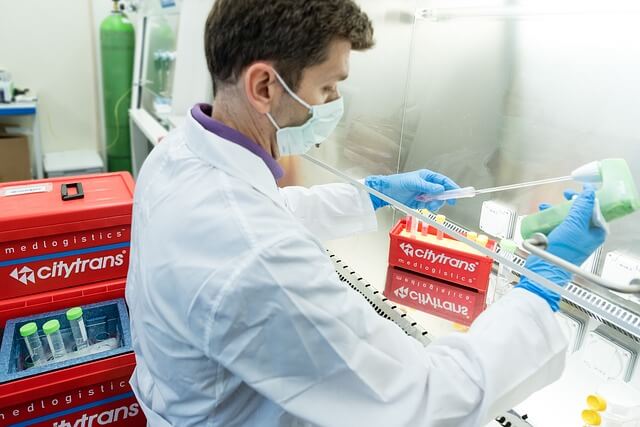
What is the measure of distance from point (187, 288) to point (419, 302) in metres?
0.59

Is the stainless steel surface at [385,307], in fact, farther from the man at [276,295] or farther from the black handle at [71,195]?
the black handle at [71,195]

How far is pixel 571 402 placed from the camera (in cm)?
83

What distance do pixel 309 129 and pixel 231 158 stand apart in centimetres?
16

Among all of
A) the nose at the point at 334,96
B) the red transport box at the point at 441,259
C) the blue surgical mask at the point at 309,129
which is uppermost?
the nose at the point at 334,96

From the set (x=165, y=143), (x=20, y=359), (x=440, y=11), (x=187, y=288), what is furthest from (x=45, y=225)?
(x=440, y=11)

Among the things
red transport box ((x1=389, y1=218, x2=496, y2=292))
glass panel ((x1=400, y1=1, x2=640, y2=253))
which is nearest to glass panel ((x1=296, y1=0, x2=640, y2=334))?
glass panel ((x1=400, y1=1, x2=640, y2=253))

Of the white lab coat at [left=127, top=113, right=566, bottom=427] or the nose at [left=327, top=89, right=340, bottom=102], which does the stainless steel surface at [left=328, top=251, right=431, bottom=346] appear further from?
the nose at [left=327, top=89, right=340, bottom=102]

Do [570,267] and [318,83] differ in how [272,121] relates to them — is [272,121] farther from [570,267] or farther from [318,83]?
[570,267]

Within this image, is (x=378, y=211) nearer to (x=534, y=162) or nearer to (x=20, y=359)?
(x=534, y=162)

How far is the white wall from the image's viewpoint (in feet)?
11.5

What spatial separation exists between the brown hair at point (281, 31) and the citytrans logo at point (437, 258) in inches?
19.6

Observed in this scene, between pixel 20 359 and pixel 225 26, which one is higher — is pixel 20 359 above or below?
below

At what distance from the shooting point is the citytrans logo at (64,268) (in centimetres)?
134

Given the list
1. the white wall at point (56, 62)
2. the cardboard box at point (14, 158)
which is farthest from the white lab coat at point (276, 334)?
the white wall at point (56, 62)
